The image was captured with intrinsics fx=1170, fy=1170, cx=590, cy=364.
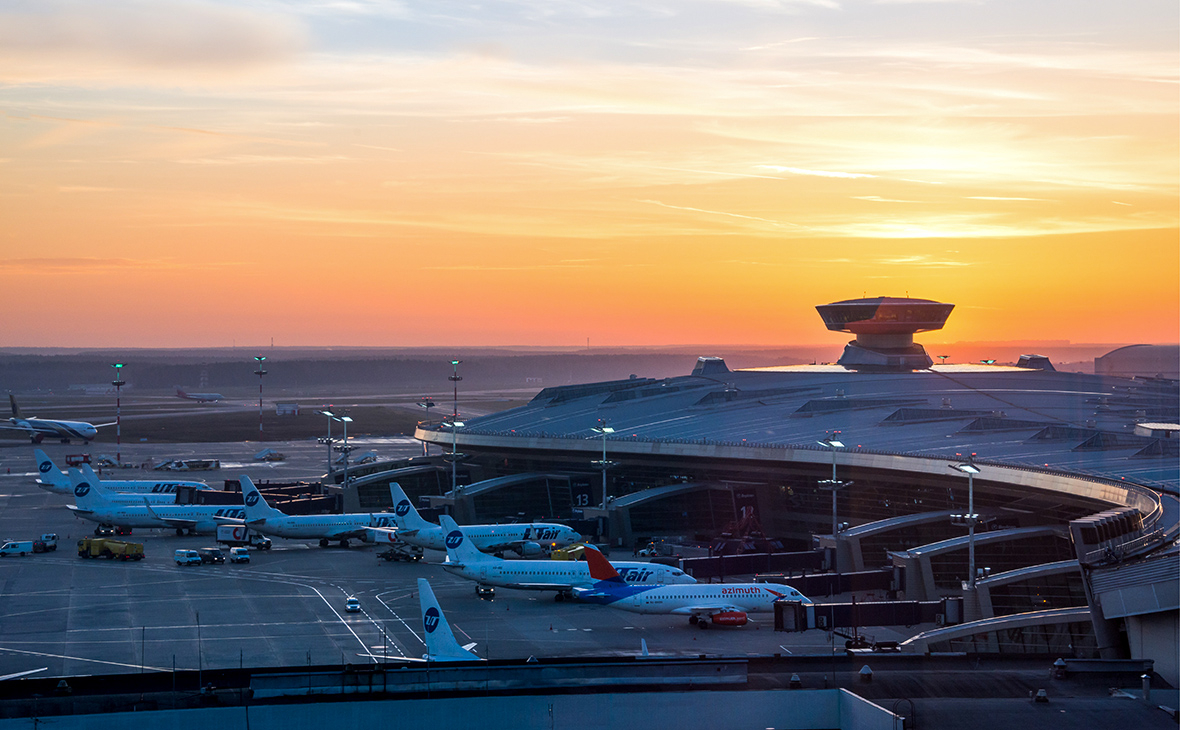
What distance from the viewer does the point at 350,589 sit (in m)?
81.2

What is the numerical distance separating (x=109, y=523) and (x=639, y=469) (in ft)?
165

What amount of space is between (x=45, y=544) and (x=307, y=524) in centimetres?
2119

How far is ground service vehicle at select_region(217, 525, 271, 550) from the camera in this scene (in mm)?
102438

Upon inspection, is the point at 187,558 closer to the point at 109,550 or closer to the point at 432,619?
the point at 109,550

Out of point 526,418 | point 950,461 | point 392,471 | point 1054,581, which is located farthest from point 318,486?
point 1054,581

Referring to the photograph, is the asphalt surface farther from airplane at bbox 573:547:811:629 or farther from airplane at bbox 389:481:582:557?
airplane at bbox 389:481:582:557

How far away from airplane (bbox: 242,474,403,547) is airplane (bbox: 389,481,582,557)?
11.5 ft

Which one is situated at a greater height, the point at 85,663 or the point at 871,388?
the point at 871,388

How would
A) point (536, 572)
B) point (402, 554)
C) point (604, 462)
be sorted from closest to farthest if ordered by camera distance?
point (536, 572), point (402, 554), point (604, 462)

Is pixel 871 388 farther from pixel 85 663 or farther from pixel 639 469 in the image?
pixel 85 663

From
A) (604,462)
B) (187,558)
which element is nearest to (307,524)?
(187,558)

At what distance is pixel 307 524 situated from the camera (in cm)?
10262

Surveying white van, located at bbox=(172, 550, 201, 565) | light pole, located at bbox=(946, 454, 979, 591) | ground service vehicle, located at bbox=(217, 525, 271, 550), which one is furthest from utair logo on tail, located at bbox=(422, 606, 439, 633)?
ground service vehicle, located at bbox=(217, 525, 271, 550)

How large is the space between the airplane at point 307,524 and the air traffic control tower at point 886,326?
217 ft
